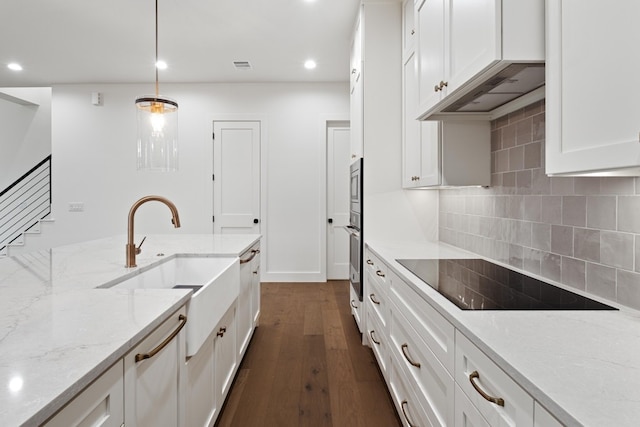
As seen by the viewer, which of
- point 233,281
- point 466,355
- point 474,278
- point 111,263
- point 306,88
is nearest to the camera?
point 466,355

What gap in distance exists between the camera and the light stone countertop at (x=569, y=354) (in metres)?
0.56

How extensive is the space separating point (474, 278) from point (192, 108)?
4.50 m

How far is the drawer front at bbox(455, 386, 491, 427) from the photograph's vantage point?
86 centimetres

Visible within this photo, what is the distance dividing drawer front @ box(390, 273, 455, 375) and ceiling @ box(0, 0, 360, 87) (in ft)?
8.46

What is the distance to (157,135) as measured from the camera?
8.34 feet

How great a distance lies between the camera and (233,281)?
5.68 ft

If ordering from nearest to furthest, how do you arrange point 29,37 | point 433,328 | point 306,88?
point 433,328
point 29,37
point 306,88

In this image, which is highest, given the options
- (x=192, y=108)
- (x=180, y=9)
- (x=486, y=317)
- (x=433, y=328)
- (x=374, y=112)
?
(x=180, y=9)

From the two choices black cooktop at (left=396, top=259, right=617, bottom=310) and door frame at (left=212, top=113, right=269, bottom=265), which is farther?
door frame at (left=212, top=113, right=269, bottom=265)

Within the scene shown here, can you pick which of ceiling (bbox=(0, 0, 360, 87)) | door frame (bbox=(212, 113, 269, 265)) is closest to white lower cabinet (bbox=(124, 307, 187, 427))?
ceiling (bbox=(0, 0, 360, 87))

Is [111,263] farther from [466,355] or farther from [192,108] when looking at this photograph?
[192,108]

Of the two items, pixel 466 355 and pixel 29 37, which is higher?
pixel 29 37

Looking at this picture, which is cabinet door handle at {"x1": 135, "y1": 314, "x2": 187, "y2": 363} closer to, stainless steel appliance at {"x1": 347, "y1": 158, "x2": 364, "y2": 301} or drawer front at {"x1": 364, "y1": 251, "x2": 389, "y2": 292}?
drawer front at {"x1": 364, "y1": 251, "x2": 389, "y2": 292}

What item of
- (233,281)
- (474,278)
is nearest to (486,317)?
(474,278)
